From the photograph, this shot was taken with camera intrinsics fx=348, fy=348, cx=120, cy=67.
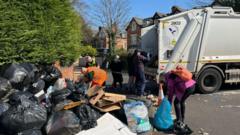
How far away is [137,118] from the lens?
20.1ft

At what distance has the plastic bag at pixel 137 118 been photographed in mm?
6094

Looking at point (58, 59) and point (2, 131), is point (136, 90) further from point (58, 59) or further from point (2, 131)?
point (2, 131)

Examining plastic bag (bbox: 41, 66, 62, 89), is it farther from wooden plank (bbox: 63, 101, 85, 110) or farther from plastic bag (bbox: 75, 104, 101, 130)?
plastic bag (bbox: 75, 104, 101, 130)

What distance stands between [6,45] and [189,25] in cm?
542

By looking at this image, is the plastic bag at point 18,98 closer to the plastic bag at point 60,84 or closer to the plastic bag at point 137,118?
the plastic bag at point 60,84

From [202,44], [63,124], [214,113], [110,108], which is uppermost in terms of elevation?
[202,44]

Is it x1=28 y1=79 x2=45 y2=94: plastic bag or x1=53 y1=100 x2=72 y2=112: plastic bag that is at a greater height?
x1=28 y1=79 x2=45 y2=94: plastic bag

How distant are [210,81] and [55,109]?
21.0ft

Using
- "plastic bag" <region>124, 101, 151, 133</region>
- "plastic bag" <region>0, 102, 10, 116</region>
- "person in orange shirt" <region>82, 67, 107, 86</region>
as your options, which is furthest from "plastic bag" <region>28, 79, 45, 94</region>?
"plastic bag" <region>124, 101, 151, 133</region>

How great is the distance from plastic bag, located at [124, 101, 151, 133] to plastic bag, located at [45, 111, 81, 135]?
3.27 ft

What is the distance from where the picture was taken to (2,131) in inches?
210

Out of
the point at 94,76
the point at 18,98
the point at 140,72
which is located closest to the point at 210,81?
the point at 140,72

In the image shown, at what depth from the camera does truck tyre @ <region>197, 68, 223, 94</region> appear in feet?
35.3

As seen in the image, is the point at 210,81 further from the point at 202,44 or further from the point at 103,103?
the point at 103,103
